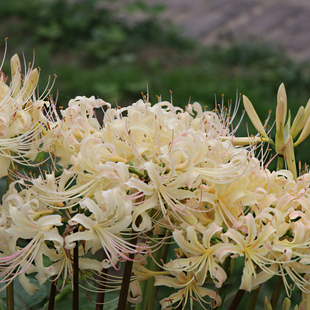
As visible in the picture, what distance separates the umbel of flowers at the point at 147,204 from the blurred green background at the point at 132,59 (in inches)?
96.1

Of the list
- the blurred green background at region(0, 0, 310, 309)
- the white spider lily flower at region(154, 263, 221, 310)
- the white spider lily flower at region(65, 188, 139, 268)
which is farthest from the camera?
the blurred green background at region(0, 0, 310, 309)

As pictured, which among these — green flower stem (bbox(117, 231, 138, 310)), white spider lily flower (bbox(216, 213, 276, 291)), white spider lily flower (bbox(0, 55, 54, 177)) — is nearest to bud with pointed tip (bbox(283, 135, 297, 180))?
white spider lily flower (bbox(216, 213, 276, 291))

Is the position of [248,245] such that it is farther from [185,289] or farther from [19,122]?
[19,122]

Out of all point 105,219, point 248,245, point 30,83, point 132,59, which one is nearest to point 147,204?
point 105,219

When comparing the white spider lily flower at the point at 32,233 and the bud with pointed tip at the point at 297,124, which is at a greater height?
the bud with pointed tip at the point at 297,124

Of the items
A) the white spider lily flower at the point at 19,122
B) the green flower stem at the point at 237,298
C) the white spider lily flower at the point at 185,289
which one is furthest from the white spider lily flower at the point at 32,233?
the green flower stem at the point at 237,298

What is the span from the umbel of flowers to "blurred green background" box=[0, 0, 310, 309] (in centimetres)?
244

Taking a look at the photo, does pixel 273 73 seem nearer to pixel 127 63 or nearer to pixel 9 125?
pixel 127 63

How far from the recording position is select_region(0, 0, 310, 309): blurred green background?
11.8ft

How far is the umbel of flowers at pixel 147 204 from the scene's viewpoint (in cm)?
78

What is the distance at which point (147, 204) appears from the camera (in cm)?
79

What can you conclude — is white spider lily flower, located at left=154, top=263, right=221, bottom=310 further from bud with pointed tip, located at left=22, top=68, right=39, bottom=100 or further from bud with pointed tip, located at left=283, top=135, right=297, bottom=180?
bud with pointed tip, located at left=22, top=68, right=39, bottom=100

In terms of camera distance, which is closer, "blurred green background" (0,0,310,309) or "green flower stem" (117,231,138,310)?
"green flower stem" (117,231,138,310)

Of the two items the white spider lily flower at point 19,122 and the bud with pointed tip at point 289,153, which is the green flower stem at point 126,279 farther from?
the bud with pointed tip at point 289,153
